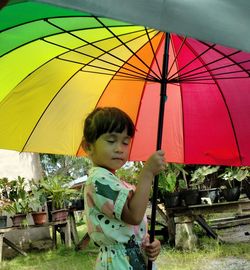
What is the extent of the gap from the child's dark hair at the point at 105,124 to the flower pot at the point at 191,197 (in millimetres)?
4931

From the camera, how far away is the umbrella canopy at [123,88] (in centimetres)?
241

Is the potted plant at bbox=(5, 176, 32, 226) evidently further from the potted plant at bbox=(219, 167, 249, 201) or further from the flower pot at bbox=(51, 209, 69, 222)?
the potted plant at bbox=(219, 167, 249, 201)

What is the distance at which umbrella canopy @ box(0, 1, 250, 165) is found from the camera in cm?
241

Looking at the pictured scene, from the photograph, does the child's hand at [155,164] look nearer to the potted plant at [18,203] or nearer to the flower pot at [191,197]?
the flower pot at [191,197]

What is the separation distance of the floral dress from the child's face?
3 centimetres

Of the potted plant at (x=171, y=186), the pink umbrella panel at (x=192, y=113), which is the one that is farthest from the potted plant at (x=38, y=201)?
the pink umbrella panel at (x=192, y=113)

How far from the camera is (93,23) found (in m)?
2.18

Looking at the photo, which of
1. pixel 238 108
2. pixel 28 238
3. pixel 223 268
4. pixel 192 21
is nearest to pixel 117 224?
pixel 192 21

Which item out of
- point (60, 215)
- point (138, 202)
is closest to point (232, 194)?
point (60, 215)

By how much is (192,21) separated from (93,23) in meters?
1.21

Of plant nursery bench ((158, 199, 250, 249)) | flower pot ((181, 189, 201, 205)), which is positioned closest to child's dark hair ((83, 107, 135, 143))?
plant nursery bench ((158, 199, 250, 249))

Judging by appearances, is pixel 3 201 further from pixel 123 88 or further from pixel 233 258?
pixel 123 88

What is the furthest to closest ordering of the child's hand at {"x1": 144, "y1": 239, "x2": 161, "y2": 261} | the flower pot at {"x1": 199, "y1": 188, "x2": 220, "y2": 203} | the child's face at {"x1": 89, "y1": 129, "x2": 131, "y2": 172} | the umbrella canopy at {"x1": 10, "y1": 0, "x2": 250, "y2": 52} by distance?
1. the flower pot at {"x1": 199, "y1": 188, "x2": 220, "y2": 203}
2. the child's hand at {"x1": 144, "y1": 239, "x2": 161, "y2": 261}
3. the child's face at {"x1": 89, "y1": 129, "x2": 131, "y2": 172}
4. the umbrella canopy at {"x1": 10, "y1": 0, "x2": 250, "y2": 52}

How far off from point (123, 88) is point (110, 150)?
1323 millimetres
